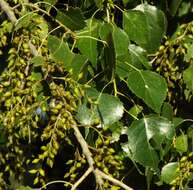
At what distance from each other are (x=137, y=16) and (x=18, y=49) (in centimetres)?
30

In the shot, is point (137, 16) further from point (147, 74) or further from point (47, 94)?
point (47, 94)

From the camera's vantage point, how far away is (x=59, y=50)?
1270 mm

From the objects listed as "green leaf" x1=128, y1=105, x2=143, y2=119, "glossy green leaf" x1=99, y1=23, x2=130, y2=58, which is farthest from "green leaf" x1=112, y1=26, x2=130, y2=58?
"green leaf" x1=128, y1=105, x2=143, y2=119

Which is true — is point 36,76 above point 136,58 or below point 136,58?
above

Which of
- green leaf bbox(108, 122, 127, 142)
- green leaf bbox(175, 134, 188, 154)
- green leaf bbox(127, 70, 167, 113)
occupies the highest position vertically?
green leaf bbox(127, 70, 167, 113)

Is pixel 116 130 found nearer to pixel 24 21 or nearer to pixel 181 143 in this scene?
pixel 181 143

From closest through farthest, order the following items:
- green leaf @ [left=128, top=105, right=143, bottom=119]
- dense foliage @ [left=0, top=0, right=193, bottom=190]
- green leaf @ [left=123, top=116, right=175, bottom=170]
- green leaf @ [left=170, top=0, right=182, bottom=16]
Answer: dense foliage @ [left=0, top=0, right=193, bottom=190] < green leaf @ [left=123, top=116, right=175, bottom=170] < green leaf @ [left=128, top=105, right=143, bottom=119] < green leaf @ [left=170, top=0, right=182, bottom=16]

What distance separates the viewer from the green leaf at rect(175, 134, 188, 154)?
142 centimetres

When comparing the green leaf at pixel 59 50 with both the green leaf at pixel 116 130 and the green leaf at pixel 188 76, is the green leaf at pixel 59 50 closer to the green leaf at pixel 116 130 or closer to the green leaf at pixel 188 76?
the green leaf at pixel 116 130

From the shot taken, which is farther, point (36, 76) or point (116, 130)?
point (116, 130)

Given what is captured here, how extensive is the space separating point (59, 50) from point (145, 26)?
21 cm

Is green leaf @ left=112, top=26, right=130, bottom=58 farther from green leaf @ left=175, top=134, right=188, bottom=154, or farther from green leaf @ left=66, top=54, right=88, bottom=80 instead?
green leaf @ left=175, top=134, right=188, bottom=154

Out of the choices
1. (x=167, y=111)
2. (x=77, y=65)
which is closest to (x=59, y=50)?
(x=77, y=65)

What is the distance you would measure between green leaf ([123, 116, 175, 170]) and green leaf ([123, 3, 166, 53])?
20 centimetres
